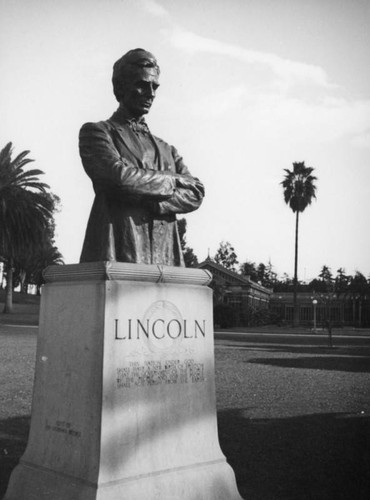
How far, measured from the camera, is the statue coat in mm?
4301

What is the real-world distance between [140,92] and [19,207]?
114 ft

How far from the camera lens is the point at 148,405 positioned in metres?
4.02

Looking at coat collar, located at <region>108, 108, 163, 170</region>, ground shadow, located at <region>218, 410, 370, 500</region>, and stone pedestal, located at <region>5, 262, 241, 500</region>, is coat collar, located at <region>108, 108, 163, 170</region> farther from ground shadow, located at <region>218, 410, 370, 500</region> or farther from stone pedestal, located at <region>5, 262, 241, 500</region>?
ground shadow, located at <region>218, 410, 370, 500</region>

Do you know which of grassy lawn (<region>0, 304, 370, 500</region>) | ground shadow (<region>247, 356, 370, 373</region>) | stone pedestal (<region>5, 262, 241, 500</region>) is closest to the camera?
stone pedestal (<region>5, 262, 241, 500</region>)

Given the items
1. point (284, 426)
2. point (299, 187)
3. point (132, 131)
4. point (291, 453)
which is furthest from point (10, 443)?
point (299, 187)

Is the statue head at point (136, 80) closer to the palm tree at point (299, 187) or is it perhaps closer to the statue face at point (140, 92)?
the statue face at point (140, 92)

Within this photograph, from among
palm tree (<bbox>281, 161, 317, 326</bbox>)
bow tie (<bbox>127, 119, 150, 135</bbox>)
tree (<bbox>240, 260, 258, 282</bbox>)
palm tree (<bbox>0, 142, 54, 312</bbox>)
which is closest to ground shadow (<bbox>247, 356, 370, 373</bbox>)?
bow tie (<bbox>127, 119, 150, 135</bbox>)

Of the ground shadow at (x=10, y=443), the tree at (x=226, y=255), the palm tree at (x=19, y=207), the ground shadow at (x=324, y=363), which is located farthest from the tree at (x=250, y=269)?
the ground shadow at (x=10, y=443)

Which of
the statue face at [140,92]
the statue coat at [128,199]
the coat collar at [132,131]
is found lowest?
the statue coat at [128,199]

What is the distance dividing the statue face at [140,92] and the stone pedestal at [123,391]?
4.50 ft

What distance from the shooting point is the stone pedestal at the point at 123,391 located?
3.81m

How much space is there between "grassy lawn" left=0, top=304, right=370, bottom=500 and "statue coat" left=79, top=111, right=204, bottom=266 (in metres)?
2.08

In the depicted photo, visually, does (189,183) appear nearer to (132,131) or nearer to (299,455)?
(132,131)

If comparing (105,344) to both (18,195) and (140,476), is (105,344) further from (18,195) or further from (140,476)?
(18,195)
